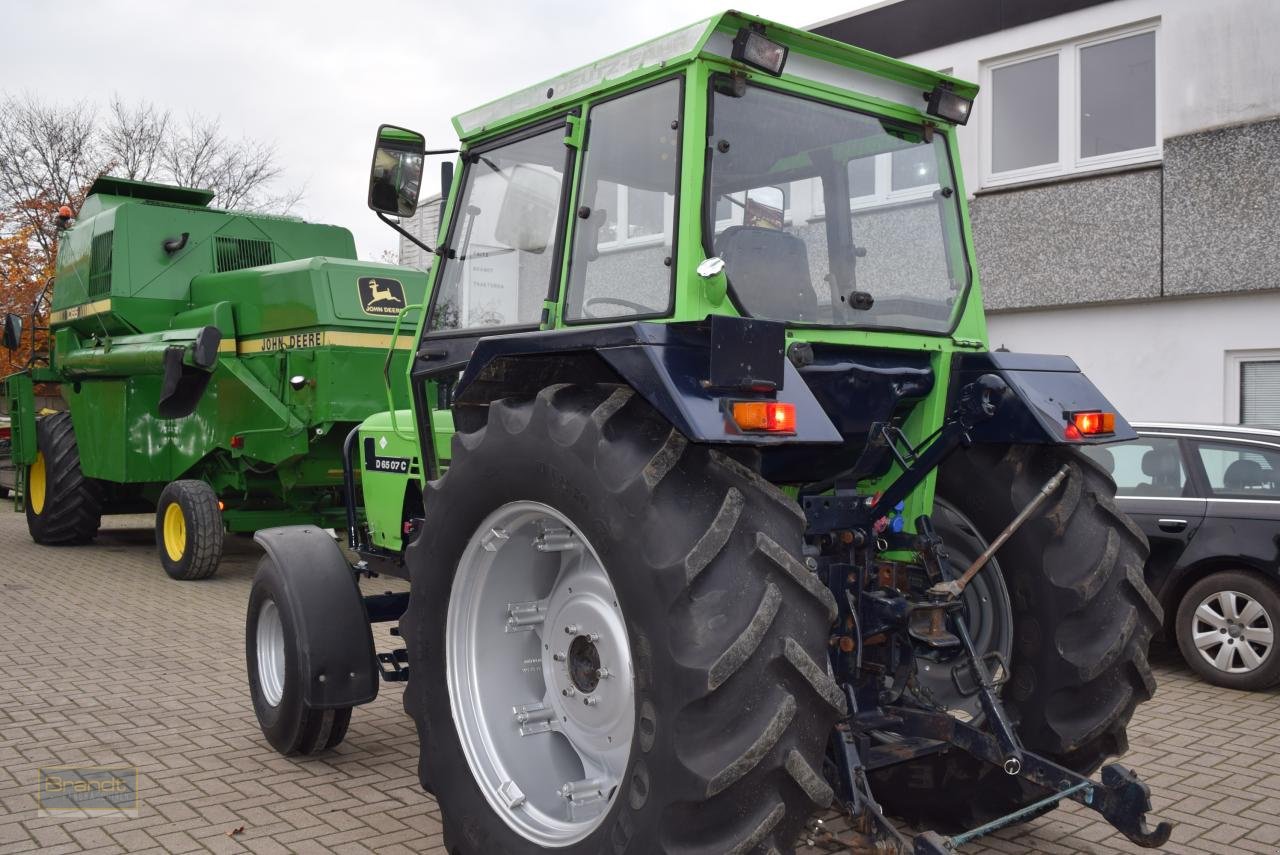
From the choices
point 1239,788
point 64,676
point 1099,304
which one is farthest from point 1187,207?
point 64,676

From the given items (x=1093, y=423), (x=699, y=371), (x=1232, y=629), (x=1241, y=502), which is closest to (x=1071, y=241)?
(x=1241, y=502)

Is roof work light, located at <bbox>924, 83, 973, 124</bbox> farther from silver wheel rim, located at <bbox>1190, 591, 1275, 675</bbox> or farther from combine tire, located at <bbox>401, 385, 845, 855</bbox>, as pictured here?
silver wheel rim, located at <bbox>1190, 591, 1275, 675</bbox>

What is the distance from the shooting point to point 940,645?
11.2 ft

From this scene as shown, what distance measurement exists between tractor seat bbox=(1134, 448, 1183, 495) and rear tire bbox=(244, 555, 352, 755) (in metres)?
5.02

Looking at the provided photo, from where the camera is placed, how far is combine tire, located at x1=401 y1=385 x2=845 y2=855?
270 cm

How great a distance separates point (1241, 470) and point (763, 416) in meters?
5.12

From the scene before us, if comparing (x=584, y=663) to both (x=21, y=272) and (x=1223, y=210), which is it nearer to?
(x=1223, y=210)

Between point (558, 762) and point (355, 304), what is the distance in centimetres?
674

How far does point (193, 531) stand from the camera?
32.0 ft

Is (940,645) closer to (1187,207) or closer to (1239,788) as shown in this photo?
(1239,788)

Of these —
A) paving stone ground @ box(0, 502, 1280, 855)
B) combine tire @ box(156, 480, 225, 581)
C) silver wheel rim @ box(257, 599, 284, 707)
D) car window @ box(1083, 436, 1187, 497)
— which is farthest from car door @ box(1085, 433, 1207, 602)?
combine tire @ box(156, 480, 225, 581)

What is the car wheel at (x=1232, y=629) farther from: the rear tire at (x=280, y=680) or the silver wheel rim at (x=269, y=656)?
the silver wheel rim at (x=269, y=656)

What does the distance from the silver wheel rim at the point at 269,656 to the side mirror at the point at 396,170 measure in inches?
76.6

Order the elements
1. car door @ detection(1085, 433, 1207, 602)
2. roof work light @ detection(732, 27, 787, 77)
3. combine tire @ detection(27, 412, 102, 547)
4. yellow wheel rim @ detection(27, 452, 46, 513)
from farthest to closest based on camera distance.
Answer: yellow wheel rim @ detection(27, 452, 46, 513)
combine tire @ detection(27, 412, 102, 547)
car door @ detection(1085, 433, 1207, 602)
roof work light @ detection(732, 27, 787, 77)
